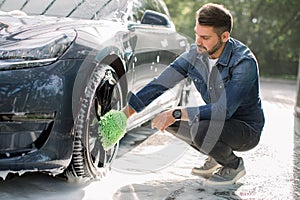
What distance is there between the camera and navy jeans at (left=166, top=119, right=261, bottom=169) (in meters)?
3.57

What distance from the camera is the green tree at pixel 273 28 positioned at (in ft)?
52.5

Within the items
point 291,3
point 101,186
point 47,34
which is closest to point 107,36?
point 47,34

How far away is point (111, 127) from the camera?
133 inches

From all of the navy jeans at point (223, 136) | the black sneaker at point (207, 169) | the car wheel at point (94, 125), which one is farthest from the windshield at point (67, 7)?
the black sneaker at point (207, 169)

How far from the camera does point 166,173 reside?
13.0 ft

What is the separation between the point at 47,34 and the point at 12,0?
109 centimetres

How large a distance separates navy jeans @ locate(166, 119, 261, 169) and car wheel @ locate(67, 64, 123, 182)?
0.45 metres

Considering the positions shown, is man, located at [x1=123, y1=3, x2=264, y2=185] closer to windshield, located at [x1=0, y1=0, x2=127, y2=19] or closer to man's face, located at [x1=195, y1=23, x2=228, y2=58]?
man's face, located at [x1=195, y1=23, x2=228, y2=58]

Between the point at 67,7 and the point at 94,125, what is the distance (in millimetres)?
1030

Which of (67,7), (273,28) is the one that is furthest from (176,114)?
(273,28)

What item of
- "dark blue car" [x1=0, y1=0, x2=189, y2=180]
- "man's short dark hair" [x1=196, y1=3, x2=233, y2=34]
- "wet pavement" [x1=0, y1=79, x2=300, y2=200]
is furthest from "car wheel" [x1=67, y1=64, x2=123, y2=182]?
"man's short dark hair" [x1=196, y1=3, x2=233, y2=34]

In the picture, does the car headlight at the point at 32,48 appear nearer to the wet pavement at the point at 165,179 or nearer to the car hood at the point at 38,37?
the car hood at the point at 38,37

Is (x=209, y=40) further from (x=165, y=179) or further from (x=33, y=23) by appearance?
(x=33, y=23)

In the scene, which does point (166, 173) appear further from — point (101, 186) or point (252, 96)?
point (252, 96)
